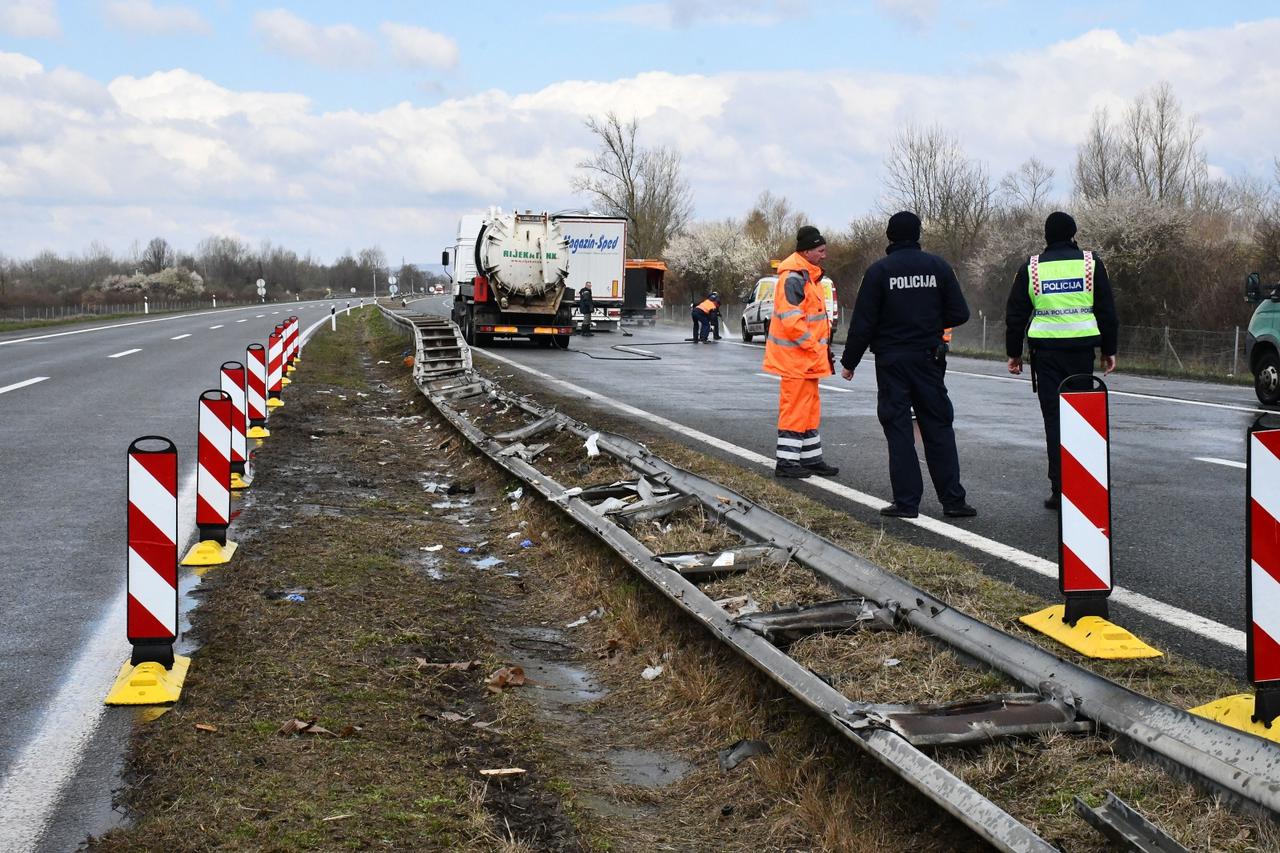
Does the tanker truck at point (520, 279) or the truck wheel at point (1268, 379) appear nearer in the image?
the truck wheel at point (1268, 379)

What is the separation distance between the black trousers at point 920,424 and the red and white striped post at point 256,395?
283 inches

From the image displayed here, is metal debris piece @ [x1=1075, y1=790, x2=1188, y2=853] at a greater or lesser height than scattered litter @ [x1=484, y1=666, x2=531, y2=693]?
greater

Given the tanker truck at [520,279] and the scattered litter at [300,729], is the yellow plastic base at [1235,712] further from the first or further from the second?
the tanker truck at [520,279]

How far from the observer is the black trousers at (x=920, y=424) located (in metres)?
8.08

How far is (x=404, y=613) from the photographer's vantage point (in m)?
6.48

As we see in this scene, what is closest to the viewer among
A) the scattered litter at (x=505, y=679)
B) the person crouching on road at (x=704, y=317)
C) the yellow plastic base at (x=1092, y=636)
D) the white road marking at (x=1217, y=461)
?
the yellow plastic base at (x=1092, y=636)

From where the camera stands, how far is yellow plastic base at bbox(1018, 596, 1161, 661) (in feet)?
15.9

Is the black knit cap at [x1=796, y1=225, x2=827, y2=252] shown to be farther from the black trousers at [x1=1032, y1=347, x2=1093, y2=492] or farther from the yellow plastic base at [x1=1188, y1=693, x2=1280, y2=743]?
the yellow plastic base at [x1=1188, y1=693, x2=1280, y2=743]

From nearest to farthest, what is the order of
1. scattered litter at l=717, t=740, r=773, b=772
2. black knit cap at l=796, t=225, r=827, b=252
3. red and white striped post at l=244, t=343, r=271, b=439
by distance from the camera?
1. scattered litter at l=717, t=740, r=773, b=772
2. black knit cap at l=796, t=225, r=827, b=252
3. red and white striped post at l=244, t=343, r=271, b=439

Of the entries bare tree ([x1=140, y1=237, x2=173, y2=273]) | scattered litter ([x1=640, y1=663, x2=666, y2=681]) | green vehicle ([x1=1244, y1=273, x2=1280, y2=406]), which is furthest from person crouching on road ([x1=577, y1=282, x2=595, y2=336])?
bare tree ([x1=140, y1=237, x2=173, y2=273])

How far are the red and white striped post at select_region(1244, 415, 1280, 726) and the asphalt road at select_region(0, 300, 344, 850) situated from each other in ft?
11.6

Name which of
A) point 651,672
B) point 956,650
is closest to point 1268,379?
point 651,672

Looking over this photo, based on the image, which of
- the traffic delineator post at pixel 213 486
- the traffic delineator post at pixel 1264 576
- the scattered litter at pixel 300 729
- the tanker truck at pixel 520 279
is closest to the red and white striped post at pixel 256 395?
the traffic delineator post at pixel 213 486

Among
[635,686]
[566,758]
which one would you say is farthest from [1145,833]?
[635,686]
